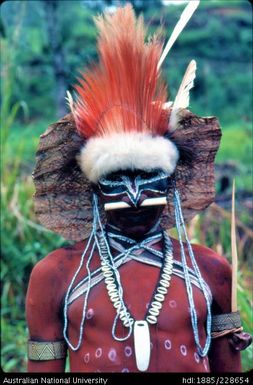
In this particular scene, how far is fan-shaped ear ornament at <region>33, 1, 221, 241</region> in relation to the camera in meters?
1.82

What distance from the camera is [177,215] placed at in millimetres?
1950

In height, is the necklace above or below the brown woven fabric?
below

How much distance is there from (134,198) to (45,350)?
0.51 m

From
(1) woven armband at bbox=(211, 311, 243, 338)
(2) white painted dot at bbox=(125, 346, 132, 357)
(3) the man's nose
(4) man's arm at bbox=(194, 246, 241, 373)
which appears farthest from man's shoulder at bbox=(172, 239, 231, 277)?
(2) white painted dot at bbox=(125, 346, 132, 357)

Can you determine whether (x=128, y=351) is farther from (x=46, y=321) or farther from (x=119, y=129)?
(x=119, y=129)

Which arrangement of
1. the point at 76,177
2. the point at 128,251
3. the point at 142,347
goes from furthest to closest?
the point at 76,177, the point at 128,251, the point at 142,347

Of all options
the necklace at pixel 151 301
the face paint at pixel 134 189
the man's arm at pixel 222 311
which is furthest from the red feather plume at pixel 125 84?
the man's arm at pixel 222 311

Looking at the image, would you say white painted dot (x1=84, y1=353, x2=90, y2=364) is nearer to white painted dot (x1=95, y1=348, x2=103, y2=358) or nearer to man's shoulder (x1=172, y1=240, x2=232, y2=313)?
white painted dot (x1=95, y1=348, x2=103, y2=358)

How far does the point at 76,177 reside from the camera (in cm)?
202

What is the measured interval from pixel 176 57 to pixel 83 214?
811 cm

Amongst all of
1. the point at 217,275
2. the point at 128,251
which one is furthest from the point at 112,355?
the point at 217,275

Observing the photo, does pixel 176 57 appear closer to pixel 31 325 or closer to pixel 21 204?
pixel 21 204

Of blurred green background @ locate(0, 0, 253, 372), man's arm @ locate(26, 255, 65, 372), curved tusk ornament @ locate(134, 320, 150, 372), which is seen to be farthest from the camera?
blurred green background @ locate(0, 0, 253, 372)

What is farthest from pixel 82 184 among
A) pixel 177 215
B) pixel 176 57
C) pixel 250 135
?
pixel 176 57
